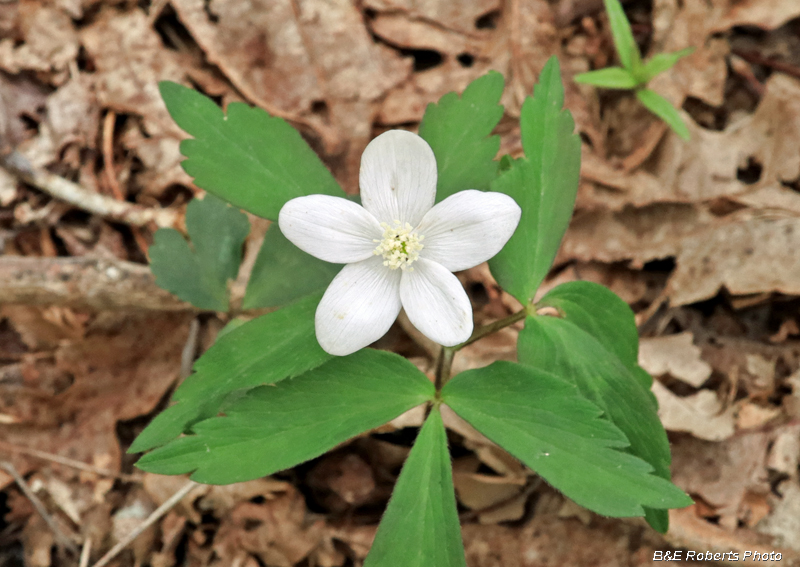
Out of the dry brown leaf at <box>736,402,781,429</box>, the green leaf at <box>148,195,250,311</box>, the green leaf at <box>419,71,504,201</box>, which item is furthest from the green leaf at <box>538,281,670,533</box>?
the green leaf at <box>148,195,250,311</box>

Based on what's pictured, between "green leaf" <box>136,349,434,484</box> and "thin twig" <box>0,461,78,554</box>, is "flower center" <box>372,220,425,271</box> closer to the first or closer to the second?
"green leaf" <box>136,349,434,484</box>

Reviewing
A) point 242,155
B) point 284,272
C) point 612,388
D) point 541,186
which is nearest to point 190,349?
point 284,272

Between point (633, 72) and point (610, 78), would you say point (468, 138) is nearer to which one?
point (610, 78)

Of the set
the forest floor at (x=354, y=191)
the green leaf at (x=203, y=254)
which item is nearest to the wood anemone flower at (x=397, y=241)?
the green leaf at (x=203, y=254)

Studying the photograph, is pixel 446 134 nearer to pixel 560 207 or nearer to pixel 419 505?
pixel 560 207

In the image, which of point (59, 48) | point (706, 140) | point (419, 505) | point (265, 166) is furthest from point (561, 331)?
point (59, 48)

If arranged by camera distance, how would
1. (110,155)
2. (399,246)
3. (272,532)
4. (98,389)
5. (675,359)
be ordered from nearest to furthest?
1. (399,246)
2. (272,532)
3. (675,359)
4. (98,389)
5. (110,155)
